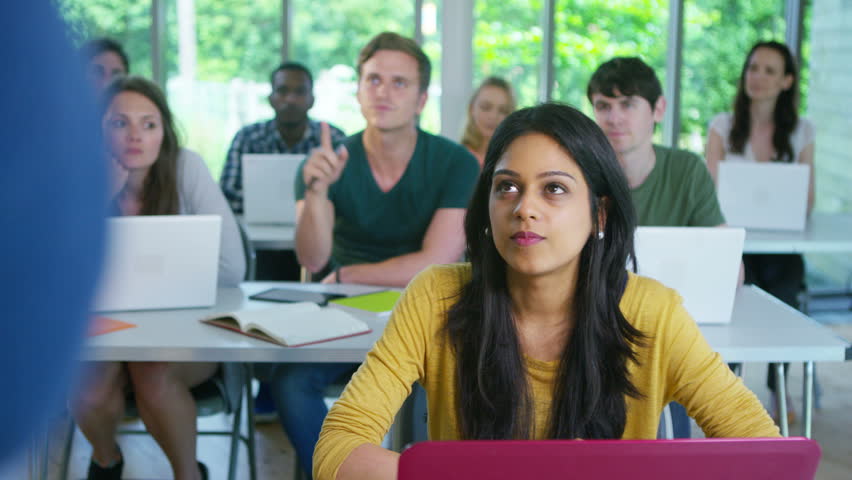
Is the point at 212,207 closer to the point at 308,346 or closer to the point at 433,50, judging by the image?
the point at 308,346

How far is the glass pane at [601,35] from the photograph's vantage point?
6629 mm

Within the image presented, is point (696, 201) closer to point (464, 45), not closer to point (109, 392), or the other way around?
point (109, 392)

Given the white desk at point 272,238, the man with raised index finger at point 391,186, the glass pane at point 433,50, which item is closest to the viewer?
the man with raised index finger at point 391,186

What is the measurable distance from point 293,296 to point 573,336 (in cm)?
113

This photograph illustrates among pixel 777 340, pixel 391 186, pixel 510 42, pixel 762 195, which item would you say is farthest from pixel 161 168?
pixel 510 42

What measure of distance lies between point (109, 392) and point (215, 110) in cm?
443

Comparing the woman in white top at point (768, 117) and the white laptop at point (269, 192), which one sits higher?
the woman in white top at point (768, 117)

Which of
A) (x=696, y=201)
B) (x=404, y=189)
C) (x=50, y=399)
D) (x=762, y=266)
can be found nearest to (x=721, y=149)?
(x=762, y=266)

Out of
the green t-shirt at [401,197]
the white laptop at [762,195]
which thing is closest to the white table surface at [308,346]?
the green t-shirt at [401,197]

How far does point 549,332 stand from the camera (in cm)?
156

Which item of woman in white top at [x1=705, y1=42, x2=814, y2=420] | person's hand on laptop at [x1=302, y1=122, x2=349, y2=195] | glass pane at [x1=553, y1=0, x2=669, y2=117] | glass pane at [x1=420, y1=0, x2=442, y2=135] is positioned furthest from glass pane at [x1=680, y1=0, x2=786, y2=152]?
person's hand on laptop at [x1=302, y1=122, x2=349, y2=195]

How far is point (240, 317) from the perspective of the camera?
6.82 feet

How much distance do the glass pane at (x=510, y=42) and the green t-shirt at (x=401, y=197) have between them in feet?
12.7

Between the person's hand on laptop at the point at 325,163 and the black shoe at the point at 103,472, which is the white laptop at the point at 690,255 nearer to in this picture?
the person's hand on laptop at the point at 325,163
